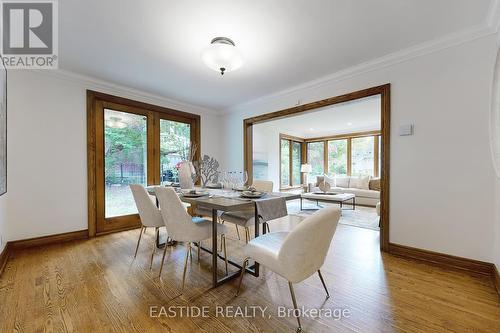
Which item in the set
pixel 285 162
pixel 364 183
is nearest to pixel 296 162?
pixel 285 162

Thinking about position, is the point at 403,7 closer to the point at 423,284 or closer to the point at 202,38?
the point at 202,38

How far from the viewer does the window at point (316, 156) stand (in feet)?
27.2

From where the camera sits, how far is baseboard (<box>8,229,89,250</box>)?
262 centimetres

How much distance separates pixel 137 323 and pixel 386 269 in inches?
91.4

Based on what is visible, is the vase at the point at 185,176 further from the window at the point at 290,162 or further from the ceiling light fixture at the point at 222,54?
the window at the point at 290,162

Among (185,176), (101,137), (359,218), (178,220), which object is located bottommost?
(359,218)

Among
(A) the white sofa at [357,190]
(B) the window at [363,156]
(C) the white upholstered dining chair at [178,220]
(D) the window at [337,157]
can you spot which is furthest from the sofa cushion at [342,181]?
(C) the white upholstered dining chair at [178,220]

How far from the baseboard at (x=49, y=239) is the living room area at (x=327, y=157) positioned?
159 inches

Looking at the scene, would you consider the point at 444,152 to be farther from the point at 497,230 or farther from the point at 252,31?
the point at 252,31

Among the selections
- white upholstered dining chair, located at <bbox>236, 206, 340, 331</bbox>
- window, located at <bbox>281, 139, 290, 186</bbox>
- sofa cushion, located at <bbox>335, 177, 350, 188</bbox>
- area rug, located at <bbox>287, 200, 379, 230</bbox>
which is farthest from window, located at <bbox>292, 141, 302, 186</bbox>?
white upholstered dining chair, located at <bbox>236, 206, 340, 331</bbox>

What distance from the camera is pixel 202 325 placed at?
1.39 m

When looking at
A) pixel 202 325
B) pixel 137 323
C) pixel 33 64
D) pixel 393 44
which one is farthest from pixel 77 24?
A: pixel 393 44

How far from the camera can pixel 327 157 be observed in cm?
815

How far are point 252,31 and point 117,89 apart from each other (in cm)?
262
